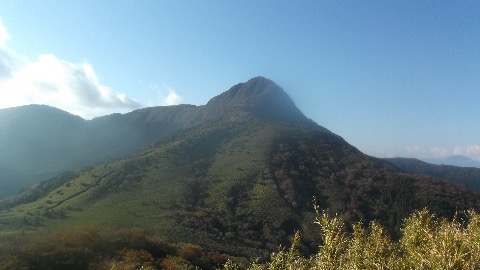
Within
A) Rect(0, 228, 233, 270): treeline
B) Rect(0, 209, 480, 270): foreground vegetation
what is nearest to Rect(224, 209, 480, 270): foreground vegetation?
Rect(0, 209, 480, 270): foreground vegetation

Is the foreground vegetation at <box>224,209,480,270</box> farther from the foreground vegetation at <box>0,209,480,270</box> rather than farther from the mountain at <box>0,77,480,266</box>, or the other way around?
the mountain at <box>0,77,480,266</box>

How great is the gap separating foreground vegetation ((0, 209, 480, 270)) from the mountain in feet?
62.7

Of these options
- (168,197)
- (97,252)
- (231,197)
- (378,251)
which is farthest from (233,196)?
(378,251)

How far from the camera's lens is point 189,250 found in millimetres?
84375

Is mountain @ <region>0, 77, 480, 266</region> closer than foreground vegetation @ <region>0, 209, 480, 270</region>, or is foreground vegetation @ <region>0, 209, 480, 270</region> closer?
foreground vegetation @ <region>0, 209, 480, 270</region>

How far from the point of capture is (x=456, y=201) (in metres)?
149

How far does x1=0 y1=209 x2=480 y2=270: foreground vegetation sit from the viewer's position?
16.3m

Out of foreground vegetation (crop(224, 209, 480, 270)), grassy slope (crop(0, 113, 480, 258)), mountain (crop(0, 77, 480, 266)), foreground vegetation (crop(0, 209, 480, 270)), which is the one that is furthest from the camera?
grassy slope (crop(0, 113, 480, 258))

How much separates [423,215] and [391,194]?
14707 centimetres

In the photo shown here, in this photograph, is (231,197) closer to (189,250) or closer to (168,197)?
(168,197)

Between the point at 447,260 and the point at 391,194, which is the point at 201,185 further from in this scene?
the point at 447,260

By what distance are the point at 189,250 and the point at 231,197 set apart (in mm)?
61244

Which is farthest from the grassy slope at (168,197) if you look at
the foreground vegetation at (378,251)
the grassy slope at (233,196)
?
the foreground vegetation at (378,251)

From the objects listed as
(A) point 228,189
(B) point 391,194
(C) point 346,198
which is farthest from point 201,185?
(B) point 391,194
